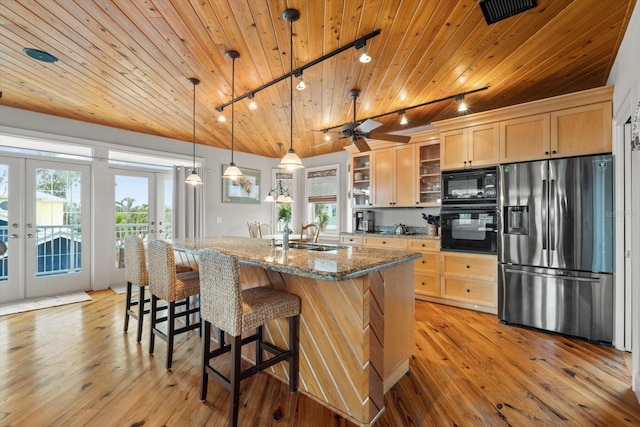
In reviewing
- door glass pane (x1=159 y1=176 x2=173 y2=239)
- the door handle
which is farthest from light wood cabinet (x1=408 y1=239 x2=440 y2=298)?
door glass pane (x1=159 y1=176 x2=173 y2=239)

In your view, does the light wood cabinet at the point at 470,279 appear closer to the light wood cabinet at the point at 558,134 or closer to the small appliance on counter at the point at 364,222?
the light wood cabinet at the point at 558,134

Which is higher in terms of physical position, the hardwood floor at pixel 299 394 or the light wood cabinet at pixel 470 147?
the light wood cabinet at pixel 470 147

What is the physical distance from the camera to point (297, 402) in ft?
6.38

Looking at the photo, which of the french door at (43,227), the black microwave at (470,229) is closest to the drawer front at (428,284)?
the black microwave at (470,229)

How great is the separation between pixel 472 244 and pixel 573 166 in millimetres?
1310

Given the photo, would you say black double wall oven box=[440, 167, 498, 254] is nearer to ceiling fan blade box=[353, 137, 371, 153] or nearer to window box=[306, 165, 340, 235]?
ceiling fan blade box=[353, 137, 371, 153]

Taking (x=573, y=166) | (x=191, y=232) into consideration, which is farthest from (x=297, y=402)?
(x=191, y=232)

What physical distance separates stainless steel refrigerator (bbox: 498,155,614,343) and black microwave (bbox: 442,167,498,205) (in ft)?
0.46

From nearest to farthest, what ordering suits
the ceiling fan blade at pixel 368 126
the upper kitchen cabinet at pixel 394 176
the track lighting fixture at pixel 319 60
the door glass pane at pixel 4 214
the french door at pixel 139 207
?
1. the track lighting fixture at pixel 319 60
2. the ceiling fan blade at pixel 368 126
3. the door glass pane at pixel 4 214
4. the upper kitchen cabinet at pixel 394 176
5. the french door at pixel 139 207

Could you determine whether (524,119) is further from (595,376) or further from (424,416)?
(424,416)

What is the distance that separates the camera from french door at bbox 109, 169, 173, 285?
498cm

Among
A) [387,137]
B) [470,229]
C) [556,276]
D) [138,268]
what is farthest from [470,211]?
[138,268]

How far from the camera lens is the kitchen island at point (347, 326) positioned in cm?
170

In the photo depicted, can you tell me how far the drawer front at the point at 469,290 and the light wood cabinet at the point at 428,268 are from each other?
5.1 inches
